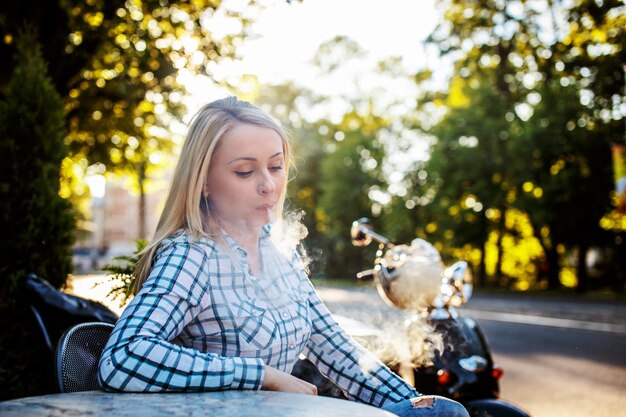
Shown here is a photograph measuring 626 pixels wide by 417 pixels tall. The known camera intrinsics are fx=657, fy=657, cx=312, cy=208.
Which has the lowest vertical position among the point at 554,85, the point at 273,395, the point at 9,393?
the point at 9,393

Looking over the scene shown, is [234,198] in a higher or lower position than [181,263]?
higher

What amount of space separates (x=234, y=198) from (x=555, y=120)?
24.6m

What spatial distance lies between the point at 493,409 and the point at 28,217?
105 inches

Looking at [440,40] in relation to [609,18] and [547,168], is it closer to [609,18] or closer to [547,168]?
[609,18]

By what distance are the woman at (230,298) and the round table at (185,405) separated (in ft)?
0.22

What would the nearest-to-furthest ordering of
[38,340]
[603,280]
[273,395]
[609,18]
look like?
[273,395]
[38,340]
[609,18]
[603,280]

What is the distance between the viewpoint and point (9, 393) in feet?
11.1

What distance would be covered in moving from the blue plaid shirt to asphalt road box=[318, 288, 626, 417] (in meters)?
1.48

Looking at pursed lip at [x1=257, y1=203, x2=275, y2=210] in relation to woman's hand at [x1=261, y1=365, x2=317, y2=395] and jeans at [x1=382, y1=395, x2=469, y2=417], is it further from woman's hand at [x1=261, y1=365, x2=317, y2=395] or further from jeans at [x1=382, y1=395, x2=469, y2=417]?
jeans at [x1=382, y1=395, x2=469, y2=417]

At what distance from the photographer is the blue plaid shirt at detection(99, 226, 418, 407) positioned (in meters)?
1.63

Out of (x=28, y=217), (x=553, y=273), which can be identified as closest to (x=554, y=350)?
(x=28, y=217)

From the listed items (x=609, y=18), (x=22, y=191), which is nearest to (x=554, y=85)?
(x=609, y=18)

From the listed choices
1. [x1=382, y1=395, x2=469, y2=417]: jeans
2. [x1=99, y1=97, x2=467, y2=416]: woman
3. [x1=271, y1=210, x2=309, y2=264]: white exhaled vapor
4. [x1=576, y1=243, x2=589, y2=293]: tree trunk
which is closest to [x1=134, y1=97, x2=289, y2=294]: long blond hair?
[x1=99, y1=97, x2=467, y2=416]: woman

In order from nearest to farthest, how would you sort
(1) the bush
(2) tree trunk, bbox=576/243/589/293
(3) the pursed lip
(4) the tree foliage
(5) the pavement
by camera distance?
1. (3) the pursed lip
2. (1) the bush
3. (5) the pavement
4. (4) the tree foliage
5. (2) tree trunk, bbox=576/243/589/293
